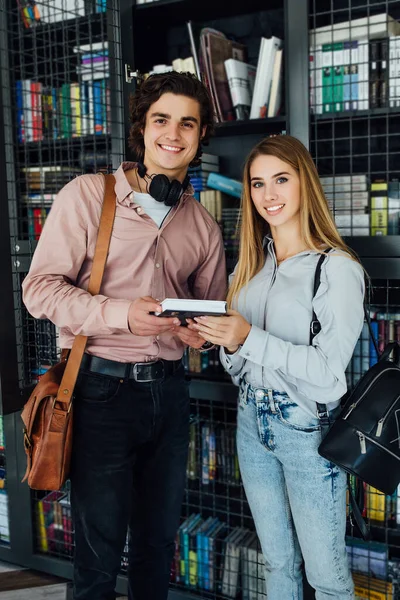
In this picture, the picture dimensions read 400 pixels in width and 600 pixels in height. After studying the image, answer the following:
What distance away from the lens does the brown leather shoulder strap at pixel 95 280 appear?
1504 millimetres

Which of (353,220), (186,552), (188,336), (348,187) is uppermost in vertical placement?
(348,187)

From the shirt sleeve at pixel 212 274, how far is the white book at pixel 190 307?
1.38 ft

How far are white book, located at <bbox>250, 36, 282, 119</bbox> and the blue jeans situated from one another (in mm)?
1033

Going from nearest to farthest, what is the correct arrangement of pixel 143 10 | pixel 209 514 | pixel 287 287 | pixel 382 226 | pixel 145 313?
pixel 145 313 → pixel 287 287 → pixel 382 226 → pixel 143 10 → pixel 209 514

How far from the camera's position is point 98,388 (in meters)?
1.53

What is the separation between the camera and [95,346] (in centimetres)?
156

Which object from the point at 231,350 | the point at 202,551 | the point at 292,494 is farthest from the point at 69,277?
the point at 202,551

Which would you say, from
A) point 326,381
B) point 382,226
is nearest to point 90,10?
point 382,226

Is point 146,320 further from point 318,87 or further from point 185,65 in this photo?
point 185,65

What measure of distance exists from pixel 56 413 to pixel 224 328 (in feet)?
1.57

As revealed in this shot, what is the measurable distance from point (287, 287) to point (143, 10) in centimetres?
121

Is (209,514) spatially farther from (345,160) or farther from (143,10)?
(143,10)

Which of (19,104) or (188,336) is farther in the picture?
(19,104)

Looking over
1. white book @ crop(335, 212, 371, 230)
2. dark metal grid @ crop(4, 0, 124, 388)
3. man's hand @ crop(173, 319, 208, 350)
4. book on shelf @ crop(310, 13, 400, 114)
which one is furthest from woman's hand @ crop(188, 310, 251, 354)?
dark metal grid @ crop(4, 0, 124, 388)
